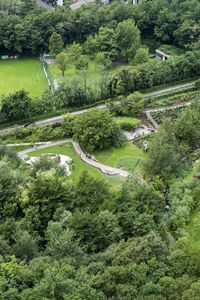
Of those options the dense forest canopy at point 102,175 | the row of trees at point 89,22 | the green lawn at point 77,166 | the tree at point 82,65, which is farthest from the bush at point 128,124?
the row of trees at point 89,22

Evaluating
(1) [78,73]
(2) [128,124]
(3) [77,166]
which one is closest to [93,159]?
(3) [77,166]

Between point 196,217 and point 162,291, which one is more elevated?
point 162,291

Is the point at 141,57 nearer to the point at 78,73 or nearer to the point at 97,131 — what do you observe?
the point at 78,73

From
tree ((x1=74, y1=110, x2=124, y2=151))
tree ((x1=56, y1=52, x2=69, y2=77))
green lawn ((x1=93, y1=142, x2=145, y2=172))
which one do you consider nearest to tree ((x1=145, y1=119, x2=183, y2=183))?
green lawn ((x1=93, y1=142, x2=145, y2=172))

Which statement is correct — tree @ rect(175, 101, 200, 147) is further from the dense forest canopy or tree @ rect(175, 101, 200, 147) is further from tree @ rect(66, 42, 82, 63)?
tree @ rect(66, 42, 82, 63)

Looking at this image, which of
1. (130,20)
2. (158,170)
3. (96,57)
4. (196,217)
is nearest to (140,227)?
(196,217)

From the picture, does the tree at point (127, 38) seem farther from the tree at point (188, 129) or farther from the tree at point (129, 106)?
the tree at point (188, 129)

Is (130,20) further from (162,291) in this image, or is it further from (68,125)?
(162,291)
